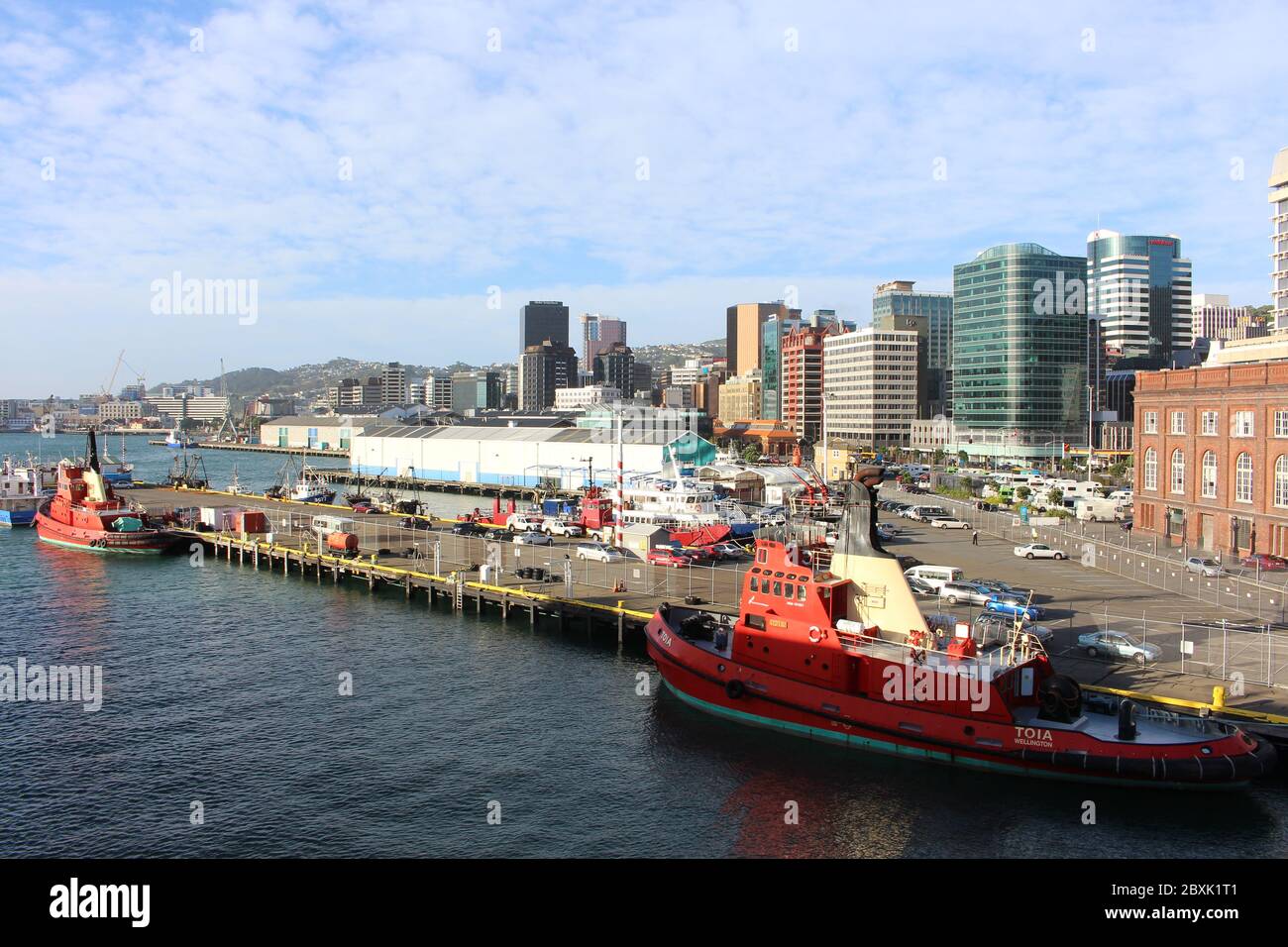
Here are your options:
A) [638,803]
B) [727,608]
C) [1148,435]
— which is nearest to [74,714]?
[638,803]

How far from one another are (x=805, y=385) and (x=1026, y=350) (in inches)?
1835

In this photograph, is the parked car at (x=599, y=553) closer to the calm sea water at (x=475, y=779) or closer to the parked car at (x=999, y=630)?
the calm sea water at (x=475, y=779)

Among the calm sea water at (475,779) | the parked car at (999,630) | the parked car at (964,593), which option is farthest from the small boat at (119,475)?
the parked car at (999,630)

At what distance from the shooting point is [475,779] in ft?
78.2

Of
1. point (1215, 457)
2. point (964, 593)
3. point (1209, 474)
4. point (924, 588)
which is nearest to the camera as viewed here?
point (964, 593)

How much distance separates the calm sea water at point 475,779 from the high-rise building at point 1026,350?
391ft

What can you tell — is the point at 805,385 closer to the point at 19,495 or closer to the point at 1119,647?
the point at 19,495

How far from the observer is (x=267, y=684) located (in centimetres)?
3191

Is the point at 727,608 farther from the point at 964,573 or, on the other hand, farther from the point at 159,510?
the point at 159,510

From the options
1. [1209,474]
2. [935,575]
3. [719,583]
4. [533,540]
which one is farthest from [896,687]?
[1209,474]

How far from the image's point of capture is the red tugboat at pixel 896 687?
22.9m

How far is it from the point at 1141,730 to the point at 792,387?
527 ft

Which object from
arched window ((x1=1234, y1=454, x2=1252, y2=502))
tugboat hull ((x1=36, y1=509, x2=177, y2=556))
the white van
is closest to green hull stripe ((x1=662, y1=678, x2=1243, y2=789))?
the white van
